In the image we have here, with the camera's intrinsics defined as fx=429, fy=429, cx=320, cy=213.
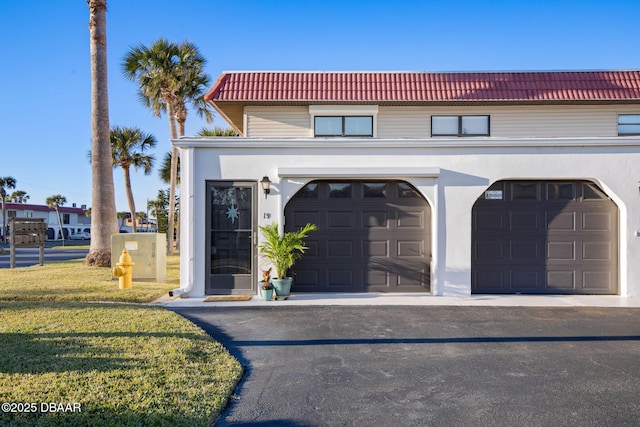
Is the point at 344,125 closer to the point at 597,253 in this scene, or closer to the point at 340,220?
the point at 340,220

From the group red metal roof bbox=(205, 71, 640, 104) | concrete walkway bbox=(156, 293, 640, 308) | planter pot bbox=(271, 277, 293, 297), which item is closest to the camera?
concrete walkway bbox=(156, 293, 640, 308)

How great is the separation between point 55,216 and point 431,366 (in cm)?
7061

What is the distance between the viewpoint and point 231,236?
9.65 meters

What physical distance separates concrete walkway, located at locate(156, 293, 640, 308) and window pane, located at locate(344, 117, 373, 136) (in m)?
6.19

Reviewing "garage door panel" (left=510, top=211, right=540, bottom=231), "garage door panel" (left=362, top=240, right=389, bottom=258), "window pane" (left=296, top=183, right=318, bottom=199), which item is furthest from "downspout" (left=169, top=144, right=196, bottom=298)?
"garage door panel" (left=510, top=211, right=540, bottom=231)

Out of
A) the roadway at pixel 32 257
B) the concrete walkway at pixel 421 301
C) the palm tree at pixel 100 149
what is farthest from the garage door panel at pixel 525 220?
the roadway at pixel 32 257

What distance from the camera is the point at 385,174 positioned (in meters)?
9.52

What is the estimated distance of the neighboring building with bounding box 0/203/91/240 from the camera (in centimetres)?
5488

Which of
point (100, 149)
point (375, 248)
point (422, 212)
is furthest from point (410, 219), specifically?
point (100, 149)

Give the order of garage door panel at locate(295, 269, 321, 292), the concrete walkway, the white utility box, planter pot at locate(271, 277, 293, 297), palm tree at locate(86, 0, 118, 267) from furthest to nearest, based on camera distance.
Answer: palm tree at locate(86, 0, 118, 267) → the white utility box → garage door panel at locate(295, 269, 321, 292) → planter pot at locate(271, 277, 293, 297) → the concrete walkway

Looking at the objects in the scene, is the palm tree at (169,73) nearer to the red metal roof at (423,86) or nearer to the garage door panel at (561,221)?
the red metal roof at (423,86)

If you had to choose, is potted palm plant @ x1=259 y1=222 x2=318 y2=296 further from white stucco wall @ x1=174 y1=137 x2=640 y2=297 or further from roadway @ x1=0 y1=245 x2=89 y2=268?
roadway @ x1=0 y1=245 x2=89 y2=268

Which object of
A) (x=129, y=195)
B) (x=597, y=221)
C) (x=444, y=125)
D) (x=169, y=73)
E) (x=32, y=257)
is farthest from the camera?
(x=129, y=195)

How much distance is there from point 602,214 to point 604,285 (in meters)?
1.59
